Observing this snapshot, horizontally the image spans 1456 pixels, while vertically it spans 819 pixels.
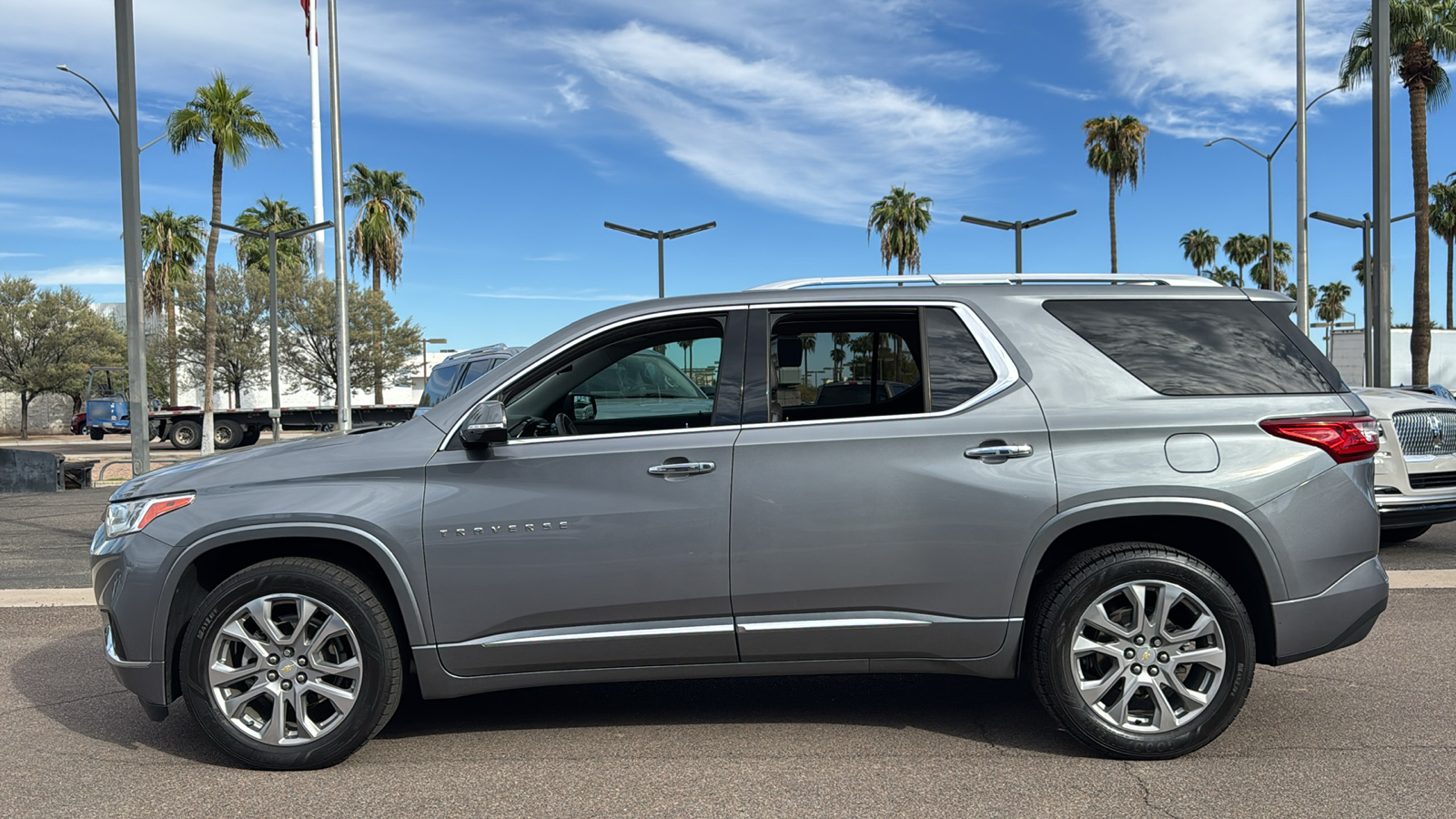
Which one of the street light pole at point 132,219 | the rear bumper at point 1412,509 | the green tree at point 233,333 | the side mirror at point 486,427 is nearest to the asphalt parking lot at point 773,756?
the side mirror at point 486,427

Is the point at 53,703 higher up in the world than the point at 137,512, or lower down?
lower down

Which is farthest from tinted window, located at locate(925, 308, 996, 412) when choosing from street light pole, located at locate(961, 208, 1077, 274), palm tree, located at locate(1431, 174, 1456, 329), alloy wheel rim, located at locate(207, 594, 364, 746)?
palm tree, located at locate(1431, 174, 1456, 329)

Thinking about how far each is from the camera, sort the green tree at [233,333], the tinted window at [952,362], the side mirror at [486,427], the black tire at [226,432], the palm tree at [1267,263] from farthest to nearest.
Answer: the palm tree at [1267,263] < the green tree at [233,333] < the black tire at [226,432] < the tinted window at [952,362] < the side mirror at [486,427]

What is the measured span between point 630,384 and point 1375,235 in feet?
46.3

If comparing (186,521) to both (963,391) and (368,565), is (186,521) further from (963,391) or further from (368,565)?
(963,391)

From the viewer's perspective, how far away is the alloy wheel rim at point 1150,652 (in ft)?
12.8

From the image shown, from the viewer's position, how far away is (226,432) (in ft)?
106

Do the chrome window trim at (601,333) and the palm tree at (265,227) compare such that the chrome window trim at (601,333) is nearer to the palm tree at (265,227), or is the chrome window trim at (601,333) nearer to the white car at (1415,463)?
the white car at (1415,463)

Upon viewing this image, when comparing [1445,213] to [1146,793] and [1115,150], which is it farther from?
[1146,793]

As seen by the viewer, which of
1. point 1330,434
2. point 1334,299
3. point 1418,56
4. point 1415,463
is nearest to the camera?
point 1330,434

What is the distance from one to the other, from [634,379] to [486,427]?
762 millimetres

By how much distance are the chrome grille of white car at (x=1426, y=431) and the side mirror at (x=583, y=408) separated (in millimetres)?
6729

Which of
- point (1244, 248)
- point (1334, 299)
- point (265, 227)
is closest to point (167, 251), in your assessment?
point (265, 227)

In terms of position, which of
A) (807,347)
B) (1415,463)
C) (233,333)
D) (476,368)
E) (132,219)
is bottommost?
(1415,463)
